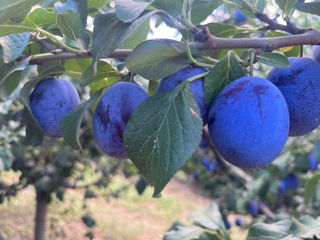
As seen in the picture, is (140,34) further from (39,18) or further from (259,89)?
(259,89)

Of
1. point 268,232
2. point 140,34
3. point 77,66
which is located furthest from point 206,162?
point 140,34

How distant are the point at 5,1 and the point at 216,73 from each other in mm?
375

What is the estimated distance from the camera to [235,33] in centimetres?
86

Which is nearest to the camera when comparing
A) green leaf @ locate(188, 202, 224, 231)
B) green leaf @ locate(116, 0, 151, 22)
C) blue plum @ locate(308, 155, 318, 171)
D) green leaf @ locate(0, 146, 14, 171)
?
green leaf @ locate(116, 0, 151, 22)

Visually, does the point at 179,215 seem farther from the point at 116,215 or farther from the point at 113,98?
the point at 113,98

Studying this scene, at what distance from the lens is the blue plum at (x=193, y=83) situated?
2.20 ft

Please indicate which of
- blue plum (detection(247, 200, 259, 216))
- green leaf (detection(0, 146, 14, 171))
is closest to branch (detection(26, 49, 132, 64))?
green leaf (detection(0, 146, 14, 171))

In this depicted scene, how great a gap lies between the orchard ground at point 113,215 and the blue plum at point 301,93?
3405mm

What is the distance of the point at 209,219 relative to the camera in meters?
1.65

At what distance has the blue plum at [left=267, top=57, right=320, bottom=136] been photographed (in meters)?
0.69

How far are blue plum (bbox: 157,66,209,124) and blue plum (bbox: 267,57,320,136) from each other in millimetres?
162

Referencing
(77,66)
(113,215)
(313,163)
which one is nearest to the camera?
(77,66)

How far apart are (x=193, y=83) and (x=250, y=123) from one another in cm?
14

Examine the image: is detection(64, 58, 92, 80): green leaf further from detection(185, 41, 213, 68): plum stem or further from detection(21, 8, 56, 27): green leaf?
detection(185, 41, 213, 68): plum stem
